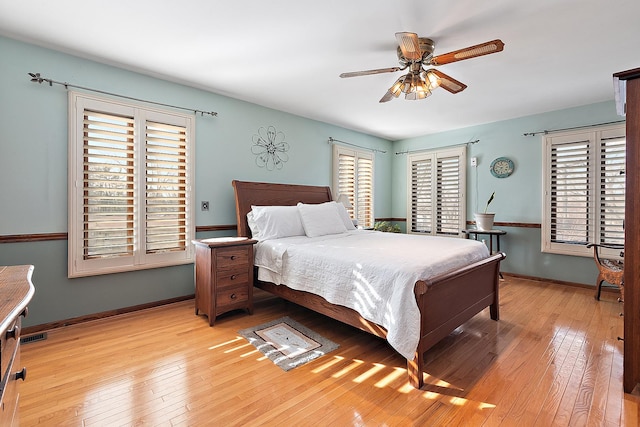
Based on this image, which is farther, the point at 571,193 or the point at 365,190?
the point at 365,190

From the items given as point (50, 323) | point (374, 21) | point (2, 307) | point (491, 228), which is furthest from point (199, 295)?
point (491, 228)

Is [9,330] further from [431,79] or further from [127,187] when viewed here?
[431,79]

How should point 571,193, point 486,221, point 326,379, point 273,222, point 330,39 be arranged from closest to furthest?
1. point 326,379
2. point 330,39
3. point 273,222
4. point 571,193
5. point 486,221

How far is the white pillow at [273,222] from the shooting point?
11.6 feet

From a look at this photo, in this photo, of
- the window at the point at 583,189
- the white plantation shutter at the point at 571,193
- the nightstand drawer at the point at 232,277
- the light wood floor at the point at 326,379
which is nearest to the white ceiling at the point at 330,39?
the window at the point at 583,189

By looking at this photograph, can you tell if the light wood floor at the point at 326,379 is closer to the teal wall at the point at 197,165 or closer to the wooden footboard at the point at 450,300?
the wooden footboard at the point at 450,300

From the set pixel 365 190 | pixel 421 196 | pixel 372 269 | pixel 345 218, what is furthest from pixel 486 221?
pixel 372 269

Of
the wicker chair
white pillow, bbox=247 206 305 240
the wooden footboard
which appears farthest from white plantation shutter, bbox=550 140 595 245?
A: white pillow, bbox=247 206 305 240

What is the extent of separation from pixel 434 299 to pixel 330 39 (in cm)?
221

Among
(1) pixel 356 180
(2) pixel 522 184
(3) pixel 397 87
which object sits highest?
(3) pixel 397 87

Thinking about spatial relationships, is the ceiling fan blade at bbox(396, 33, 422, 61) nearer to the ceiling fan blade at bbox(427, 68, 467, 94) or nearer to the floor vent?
the ceiling fan blade at bbox(427, 68, 467, 94)

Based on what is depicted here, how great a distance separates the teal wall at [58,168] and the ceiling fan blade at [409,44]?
2.46m

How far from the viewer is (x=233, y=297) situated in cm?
311

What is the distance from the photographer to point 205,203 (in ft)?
12.3
